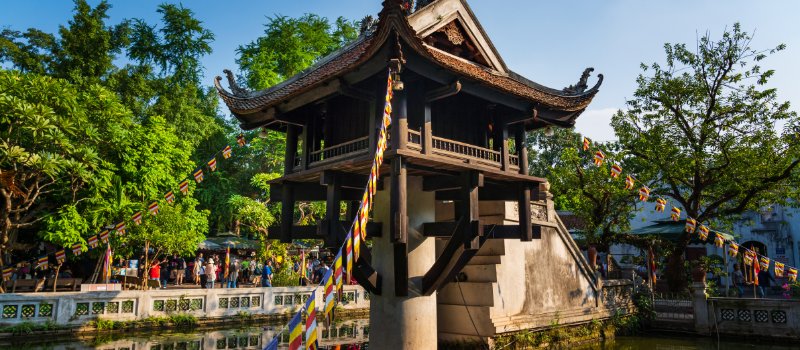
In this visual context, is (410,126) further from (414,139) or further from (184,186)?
(184,186)

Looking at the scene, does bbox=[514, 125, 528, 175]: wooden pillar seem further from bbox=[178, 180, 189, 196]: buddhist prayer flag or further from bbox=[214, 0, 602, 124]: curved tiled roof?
bbox=[178, 180, 189, 196]: buddhist prayer flag

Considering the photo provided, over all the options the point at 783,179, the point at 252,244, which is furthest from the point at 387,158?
the point at 252,244

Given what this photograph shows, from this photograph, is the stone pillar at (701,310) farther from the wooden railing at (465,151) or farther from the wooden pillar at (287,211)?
the wooden pillar at (287,211)

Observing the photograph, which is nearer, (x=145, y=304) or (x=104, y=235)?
(x=145, y=304)

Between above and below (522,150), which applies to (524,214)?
below

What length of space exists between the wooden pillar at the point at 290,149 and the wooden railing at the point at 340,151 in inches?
27.6

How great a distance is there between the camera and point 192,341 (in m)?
13.8

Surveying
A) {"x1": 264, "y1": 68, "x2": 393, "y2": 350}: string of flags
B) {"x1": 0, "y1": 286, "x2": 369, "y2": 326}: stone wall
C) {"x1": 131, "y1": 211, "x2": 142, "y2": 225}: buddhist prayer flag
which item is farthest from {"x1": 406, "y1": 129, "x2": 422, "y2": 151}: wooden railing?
{"x1": 131, "y1": 211, "x2": 142, "y2": 225}: buddhist prayer flag

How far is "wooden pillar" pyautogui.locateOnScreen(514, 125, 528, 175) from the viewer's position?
11.2 meters

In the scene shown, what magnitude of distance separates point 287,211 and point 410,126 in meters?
3.25

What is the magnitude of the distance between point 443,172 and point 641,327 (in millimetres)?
10218

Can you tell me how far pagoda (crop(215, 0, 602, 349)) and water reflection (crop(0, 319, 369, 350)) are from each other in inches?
152

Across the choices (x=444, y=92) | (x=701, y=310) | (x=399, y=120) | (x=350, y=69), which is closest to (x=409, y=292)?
(x=399, y=120)

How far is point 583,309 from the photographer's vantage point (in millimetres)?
14562
